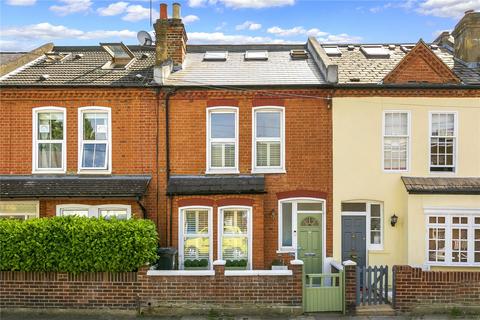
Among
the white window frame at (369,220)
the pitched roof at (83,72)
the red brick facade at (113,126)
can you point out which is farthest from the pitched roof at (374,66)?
the pitched roof at (83,72)

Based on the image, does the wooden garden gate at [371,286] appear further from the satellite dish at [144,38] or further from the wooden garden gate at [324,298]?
the satellite dish at [144,38]

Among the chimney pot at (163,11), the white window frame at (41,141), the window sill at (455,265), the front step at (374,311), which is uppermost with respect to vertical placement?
the chimney pot at (163,11)

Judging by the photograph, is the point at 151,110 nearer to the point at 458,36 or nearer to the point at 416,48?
the point at 416,48

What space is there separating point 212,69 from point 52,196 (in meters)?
6.87

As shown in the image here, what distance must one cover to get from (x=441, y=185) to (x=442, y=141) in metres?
1.61

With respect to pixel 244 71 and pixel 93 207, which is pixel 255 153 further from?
pixel 93 207

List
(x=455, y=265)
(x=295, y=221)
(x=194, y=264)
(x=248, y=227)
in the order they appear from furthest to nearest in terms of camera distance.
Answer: (x=295, y=221)
(x=248, y=227)
(x=194, y=264)
(x=455, y=265)

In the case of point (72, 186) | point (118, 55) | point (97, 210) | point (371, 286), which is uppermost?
point (118, 55)

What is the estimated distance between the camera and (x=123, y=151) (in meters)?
14.9

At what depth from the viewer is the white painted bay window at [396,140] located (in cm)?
1468

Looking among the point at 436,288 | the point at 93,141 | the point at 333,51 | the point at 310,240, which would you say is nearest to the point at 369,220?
the point at 310,240

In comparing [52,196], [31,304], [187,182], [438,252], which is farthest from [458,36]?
[31,304]

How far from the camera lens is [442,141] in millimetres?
14719

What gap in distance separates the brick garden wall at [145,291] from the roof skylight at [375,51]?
955cm
